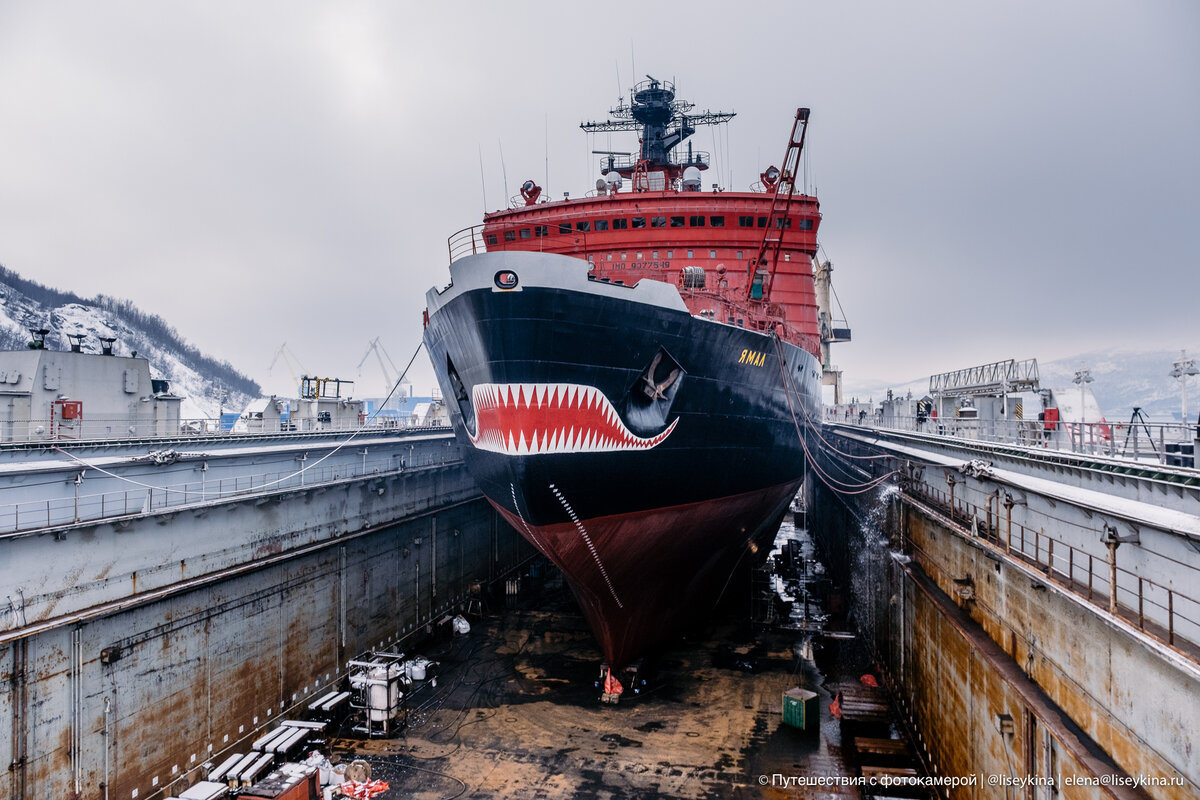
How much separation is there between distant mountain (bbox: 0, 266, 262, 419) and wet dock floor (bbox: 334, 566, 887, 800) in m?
91.8

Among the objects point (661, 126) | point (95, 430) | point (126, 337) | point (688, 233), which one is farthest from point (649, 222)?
point (126, 337)

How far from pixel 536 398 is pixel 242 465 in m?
7.09

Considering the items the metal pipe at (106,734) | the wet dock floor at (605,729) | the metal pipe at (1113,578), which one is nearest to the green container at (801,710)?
the wet dock floor at (605,729)

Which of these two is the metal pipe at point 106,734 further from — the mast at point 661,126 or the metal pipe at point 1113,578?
the mast at point 661,126

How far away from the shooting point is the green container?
511 inches

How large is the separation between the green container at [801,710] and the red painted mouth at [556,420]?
664cm

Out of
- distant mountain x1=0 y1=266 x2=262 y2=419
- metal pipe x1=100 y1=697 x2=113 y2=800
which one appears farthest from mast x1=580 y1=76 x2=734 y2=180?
distant mountain x1=0 y1=266 x2=262 y2=419

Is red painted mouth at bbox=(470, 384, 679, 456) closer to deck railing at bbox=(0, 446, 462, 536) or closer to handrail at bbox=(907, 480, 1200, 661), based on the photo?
handrail at bbox=(907, 480, 1200, 661)

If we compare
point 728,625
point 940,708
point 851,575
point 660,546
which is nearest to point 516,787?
point 660,546

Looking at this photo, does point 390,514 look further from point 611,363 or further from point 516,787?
point 611,363

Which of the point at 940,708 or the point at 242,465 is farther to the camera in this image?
the point at 242,465

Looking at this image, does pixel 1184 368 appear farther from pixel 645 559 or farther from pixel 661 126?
pixel 661 126

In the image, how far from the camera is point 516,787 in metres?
11.1

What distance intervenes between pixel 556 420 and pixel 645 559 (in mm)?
3986
